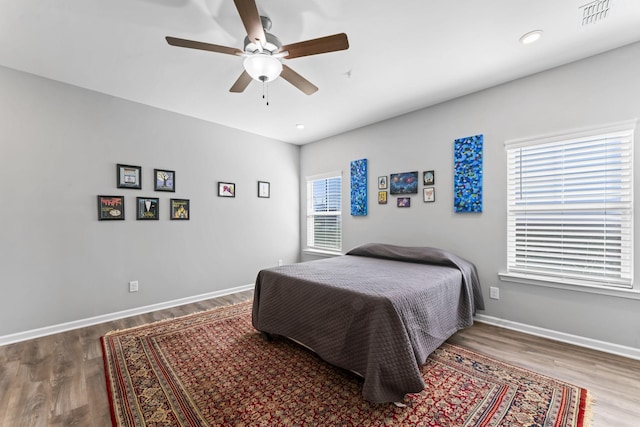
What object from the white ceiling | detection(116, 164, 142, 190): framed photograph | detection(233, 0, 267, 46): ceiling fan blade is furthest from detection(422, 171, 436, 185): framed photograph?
detection(116, 164, 142, 190): framed photograph

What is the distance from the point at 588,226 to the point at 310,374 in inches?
108

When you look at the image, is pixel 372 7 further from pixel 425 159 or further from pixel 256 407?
pixel 256 407

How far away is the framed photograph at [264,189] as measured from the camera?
15.0ft

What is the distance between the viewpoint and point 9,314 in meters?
2.54

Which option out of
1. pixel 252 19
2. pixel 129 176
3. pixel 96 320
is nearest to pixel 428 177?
pixel 252 19

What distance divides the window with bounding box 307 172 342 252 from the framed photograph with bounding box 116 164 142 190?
269 cm

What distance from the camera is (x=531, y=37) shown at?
6.86ft

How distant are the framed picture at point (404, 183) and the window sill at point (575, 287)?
140 cm

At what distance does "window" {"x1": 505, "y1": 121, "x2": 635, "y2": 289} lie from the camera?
2258 millimetres

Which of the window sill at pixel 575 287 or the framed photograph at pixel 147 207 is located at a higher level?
the framed photograph at pixel 147 207

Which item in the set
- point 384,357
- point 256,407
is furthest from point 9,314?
point 384,357

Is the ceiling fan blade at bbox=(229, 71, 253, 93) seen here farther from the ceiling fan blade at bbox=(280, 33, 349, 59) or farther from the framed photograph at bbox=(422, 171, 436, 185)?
the framed photograph at bbox=(422, 171, 436, 185)

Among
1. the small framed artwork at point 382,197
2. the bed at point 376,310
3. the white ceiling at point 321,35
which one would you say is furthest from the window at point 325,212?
the white ceiling at point 321,35

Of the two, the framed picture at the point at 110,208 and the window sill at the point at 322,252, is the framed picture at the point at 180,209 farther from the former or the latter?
the window sill at the point at 322,252
